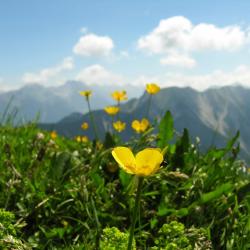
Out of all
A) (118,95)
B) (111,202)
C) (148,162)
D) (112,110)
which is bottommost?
(111,202)

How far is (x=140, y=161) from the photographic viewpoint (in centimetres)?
142

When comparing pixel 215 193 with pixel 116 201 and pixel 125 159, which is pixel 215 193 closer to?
pixel 116 201

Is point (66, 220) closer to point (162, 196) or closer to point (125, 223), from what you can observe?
point (125, 223)

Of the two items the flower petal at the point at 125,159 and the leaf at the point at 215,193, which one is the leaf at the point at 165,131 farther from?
the flower petal at the point at 125,159

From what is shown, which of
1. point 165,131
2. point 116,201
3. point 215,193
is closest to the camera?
point 215,193

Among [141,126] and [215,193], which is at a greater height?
[141,126]

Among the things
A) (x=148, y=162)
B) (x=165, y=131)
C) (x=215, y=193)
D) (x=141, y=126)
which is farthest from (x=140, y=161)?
(x=141, y=126)

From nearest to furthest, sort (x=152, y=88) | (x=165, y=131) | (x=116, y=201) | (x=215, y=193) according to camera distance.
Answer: (x=215, y=193) < (x=116, y=201) < (x=165, y=131) < (x=152, y=88)

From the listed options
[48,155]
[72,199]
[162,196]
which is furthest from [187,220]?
[48,155]

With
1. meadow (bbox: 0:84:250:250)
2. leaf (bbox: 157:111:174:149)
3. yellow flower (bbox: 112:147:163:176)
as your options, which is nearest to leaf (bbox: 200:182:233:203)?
meadow (bbox: 0:84:250:250)

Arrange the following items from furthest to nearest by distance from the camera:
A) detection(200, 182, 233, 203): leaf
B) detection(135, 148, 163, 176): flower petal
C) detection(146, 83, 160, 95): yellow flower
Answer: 1. detection(146, 83, 160, 95): yellow flower
2. detection(200, 182, 233, 203): leaf
3. detection(135, 148, 163, 176): flower petal

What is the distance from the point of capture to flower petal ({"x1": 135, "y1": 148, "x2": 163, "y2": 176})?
4.48 ft

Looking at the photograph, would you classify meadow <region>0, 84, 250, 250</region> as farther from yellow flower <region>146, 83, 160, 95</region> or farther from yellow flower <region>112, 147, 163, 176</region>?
yellow flower <region>146, 83, 160, 95</region>

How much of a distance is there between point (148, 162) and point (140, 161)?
0.12 ft
